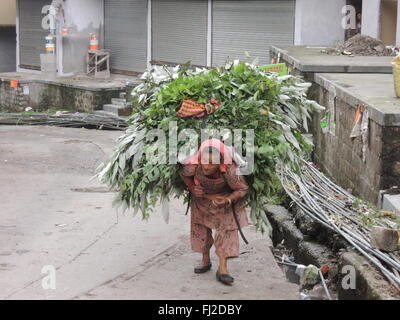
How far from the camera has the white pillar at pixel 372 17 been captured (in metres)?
17.7

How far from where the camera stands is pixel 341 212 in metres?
8.25

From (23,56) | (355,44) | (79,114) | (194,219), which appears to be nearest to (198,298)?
(194,219)

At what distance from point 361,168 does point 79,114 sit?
11.0m

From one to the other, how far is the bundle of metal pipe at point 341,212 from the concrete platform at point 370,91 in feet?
3.30

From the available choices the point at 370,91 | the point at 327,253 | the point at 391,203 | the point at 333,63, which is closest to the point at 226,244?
the point at 327,253

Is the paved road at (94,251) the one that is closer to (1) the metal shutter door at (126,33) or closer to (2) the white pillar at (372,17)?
(2) the white pillar at (372,17)

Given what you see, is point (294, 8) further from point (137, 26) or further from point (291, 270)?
point (291, 270)

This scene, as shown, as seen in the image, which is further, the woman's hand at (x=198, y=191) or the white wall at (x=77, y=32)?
the white wall at (x=77, y=32)

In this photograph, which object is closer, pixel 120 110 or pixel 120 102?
pixel 120 110

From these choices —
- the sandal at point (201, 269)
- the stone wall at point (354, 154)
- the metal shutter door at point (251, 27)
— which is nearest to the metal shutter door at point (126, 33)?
the metal shutter door at point (251, 27)

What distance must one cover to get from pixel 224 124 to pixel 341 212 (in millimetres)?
2077

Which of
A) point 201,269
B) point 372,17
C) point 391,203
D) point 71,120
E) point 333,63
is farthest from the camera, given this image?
point 71,120

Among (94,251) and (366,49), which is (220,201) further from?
(366,49)

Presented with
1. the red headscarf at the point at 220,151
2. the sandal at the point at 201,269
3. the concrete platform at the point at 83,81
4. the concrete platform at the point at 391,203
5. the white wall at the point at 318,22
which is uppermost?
the white wall at the point at 318,22
